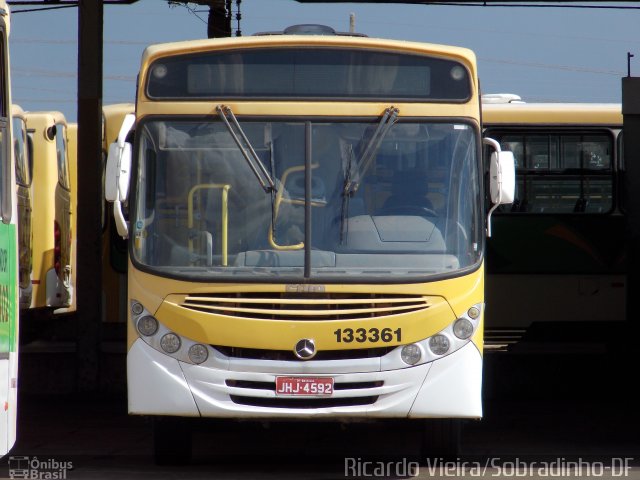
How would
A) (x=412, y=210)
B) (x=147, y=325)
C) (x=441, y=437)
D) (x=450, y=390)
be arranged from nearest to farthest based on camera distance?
(x=450, y=390) → (x=147, y=325) → (x=412, y=210) → (x=441, y=437)

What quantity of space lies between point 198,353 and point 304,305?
793 millimetres

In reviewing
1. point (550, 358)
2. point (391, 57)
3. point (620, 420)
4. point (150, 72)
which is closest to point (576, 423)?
point (620, 420)

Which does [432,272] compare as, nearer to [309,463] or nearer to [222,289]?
Answer: [222,289]

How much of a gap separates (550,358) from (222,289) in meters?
6.34

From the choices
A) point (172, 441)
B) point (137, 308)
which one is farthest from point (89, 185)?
point (137, 308)

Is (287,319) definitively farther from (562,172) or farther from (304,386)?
(562,172)

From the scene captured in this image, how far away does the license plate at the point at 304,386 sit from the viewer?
8.89 m

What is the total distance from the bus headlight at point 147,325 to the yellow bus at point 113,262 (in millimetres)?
6217

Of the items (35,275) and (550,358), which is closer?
(35,275)

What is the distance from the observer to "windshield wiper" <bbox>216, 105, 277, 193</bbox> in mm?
9406

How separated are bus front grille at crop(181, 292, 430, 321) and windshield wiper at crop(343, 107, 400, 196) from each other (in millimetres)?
841

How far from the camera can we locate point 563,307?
50.6 feet

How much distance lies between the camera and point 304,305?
356 inches

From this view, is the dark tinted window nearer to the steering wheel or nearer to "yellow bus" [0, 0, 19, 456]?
the steering wheel
